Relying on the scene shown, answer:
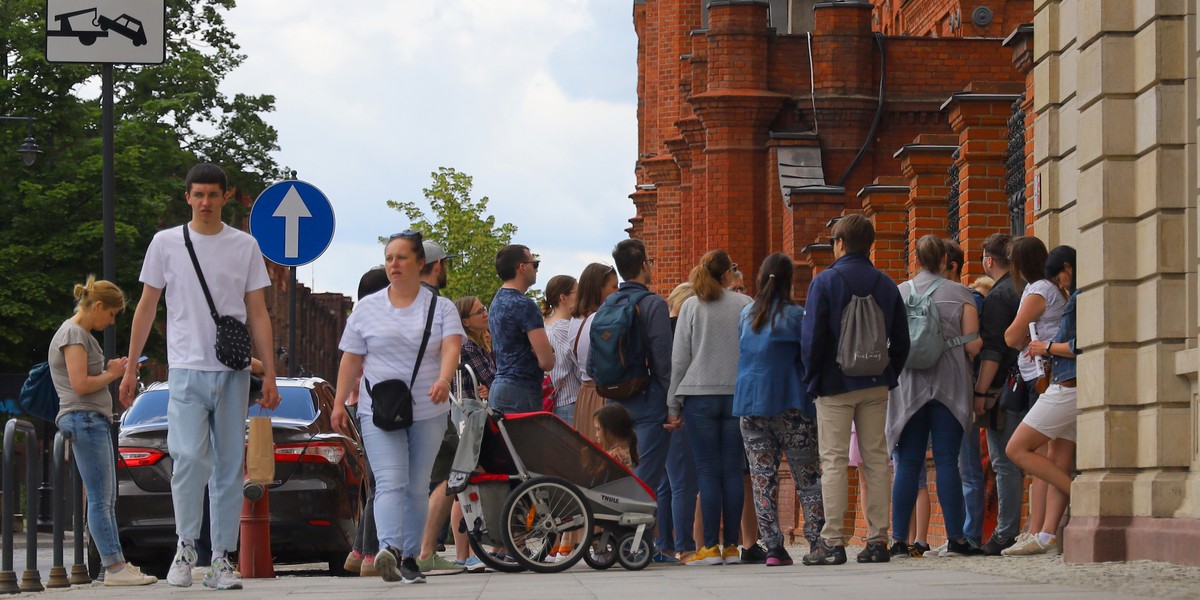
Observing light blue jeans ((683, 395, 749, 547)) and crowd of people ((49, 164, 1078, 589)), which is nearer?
crowd of people ((49, 164, 1078, 589))

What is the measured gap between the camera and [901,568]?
34.4ft

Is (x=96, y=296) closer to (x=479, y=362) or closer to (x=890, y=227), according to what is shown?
(x=479, y=362)

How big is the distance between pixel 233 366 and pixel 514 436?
222 centimetres

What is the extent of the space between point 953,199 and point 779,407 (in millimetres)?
6194

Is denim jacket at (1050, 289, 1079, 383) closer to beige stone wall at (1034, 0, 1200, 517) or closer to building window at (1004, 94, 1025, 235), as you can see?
beige stone wall at (1034, 0, 1200, 517)

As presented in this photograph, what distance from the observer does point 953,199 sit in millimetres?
17031

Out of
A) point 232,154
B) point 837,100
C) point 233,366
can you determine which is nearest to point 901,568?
point 233,366

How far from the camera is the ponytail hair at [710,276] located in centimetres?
1212

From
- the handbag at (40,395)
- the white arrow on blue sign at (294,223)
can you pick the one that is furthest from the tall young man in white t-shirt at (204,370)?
the white arrow on blue sign at (294,223)

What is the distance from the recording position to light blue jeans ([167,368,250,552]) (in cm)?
968

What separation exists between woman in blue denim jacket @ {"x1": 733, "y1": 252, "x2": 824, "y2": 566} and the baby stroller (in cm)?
69

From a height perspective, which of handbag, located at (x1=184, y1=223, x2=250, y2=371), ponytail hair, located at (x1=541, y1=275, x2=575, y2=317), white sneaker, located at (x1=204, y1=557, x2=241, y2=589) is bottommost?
white sneaker, located at (x1=204, y1=557, x2=241, y2=589)

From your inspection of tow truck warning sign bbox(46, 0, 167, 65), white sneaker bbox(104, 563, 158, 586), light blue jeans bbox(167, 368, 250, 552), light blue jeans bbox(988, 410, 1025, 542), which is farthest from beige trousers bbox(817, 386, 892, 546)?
tow truck warning sign bbox(46, 0, 167, 65)

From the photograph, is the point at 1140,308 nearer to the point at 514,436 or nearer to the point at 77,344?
the point at 514,436
